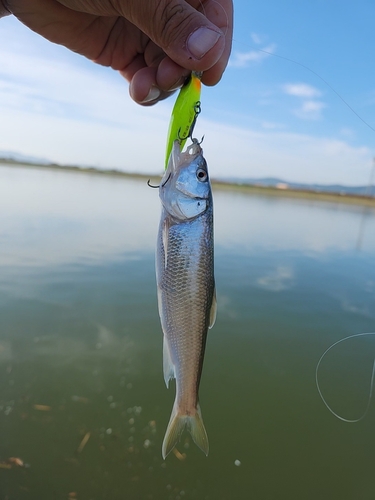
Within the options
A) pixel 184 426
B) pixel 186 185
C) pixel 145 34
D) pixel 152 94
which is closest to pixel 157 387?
pixel 184 426

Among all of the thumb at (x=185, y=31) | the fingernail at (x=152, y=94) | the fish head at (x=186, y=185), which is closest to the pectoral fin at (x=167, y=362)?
the fish head at (x=186, y=185)

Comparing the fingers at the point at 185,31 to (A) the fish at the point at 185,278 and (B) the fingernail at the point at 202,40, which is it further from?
(A) the fish at the point at 185,278

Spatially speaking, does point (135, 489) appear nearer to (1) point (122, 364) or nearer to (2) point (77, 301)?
(1) point (122, 364)

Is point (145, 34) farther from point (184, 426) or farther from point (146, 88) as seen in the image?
point (184, 426)

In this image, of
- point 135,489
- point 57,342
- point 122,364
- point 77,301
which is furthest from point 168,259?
point 77,301

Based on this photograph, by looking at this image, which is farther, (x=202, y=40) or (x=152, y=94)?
(x=152, y=94)

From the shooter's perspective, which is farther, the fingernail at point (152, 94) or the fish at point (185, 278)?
the fingernail at point (152, 94)
